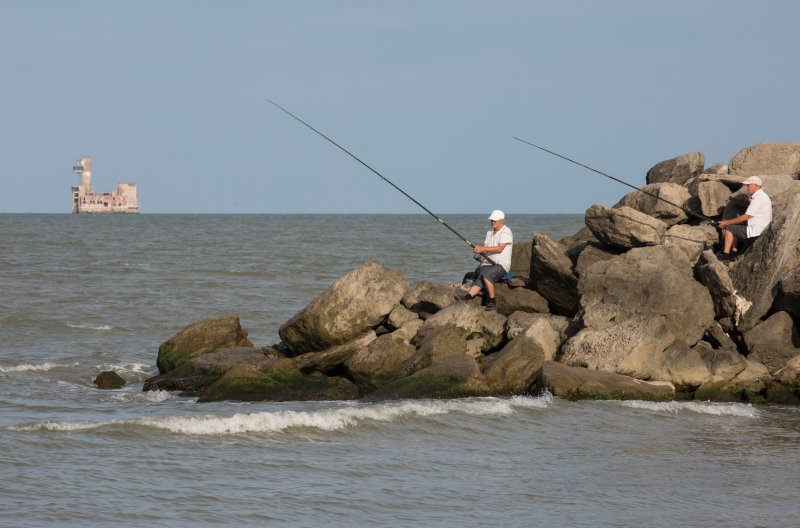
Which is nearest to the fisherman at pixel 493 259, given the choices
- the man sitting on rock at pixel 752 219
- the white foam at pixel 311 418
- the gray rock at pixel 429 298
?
the gray rock at pixel 429 298

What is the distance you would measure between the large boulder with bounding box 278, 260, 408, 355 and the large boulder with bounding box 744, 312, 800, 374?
4989 millimetres

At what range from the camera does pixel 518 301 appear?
632 inches

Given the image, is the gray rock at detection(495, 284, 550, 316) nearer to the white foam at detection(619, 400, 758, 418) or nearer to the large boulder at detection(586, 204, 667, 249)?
the large boulder at detection(586, 204, 667, 249)

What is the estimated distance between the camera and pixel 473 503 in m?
9.34

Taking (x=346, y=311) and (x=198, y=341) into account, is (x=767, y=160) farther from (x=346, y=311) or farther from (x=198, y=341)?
(x=198, y=341)

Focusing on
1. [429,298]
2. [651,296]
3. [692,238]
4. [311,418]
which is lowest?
[311,418]

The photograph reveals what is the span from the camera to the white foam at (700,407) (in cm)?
1345

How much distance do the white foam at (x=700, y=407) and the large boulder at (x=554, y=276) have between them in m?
2.44

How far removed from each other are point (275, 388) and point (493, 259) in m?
3.67

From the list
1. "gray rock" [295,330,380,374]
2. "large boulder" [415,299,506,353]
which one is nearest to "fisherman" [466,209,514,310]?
"large boulder" [415,299,506,353]

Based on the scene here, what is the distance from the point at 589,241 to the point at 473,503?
26.5ft

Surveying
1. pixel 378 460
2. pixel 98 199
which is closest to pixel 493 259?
pixel 378 460

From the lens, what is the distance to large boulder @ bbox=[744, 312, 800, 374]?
1449 centimetres

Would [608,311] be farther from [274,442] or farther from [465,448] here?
[274,442]
